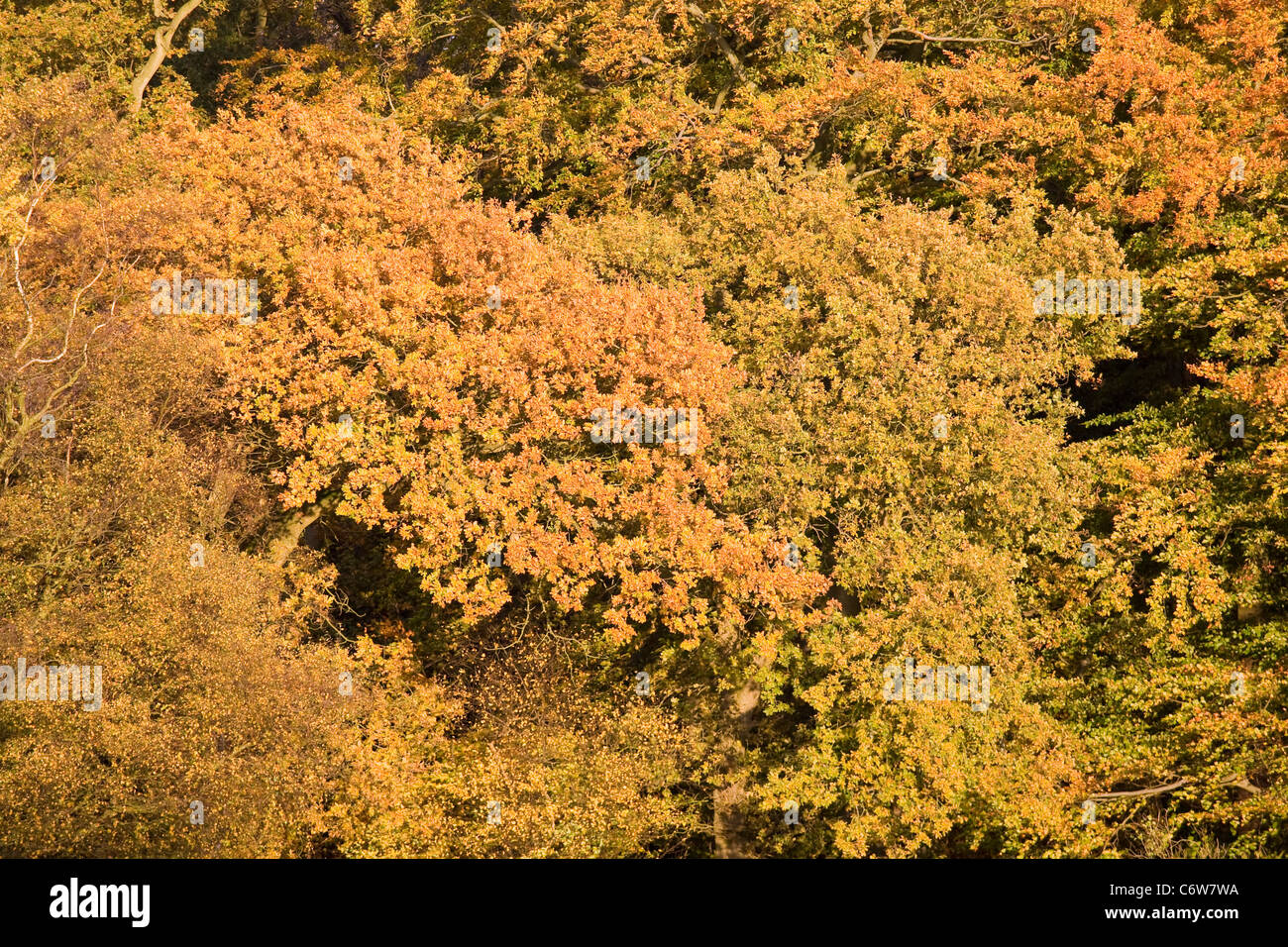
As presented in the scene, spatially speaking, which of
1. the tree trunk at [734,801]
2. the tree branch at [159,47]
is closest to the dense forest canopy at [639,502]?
the tree trunk at [734,801]

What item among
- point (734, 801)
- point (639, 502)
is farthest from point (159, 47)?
point (734, 801)

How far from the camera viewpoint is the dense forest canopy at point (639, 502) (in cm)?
2864

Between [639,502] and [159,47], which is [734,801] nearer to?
[639,502]

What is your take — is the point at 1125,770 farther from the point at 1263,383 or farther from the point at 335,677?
the point at 335,677

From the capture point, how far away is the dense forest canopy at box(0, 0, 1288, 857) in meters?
28.6

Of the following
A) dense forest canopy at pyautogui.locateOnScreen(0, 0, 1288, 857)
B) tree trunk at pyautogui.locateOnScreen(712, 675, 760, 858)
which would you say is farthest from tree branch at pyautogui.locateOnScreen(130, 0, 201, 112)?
tree trunk at pyautogui.locateOnScreen(712, 675, 760, 858)

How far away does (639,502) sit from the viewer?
30859 mm

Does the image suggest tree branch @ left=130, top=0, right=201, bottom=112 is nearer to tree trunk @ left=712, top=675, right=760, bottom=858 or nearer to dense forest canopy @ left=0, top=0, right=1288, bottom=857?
dense forest canopy @ left=0, top=0, right=1288, bottom=857

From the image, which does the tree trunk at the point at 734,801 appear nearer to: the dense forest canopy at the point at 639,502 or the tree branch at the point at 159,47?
the dense forest canopy at the point at 639,502

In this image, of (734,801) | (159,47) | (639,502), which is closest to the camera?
(639,502)

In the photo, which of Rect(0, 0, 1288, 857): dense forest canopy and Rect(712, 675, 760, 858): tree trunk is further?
Rect(712, 675, 760, 858): tree trunk

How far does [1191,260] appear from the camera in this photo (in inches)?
1439
